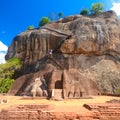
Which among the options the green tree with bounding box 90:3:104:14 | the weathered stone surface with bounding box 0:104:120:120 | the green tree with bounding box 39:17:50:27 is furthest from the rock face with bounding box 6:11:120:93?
the weathered stone surface with bounding box 0:104:120:120

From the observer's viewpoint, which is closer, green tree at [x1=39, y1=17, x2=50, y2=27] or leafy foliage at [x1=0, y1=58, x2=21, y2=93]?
leafy foliage at [x1=0, y1=58, x2=21, y2=93]

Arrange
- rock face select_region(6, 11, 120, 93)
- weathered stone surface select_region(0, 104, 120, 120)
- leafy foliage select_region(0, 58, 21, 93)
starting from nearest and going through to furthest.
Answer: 1. weathered stone surface select_region(0, 104, 120, 120)
2. rock face select_region(6, 11, 120, 93)
3. leafy foliage select_region(0, 58, 21, 93)

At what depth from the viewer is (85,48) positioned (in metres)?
39.1

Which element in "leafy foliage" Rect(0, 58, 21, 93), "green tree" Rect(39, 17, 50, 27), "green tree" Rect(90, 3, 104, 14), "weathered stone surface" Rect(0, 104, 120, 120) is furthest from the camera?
"green tree" Rect(39, 17, 50, 27)

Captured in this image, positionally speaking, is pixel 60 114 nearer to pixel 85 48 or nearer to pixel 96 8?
pixel 85 48

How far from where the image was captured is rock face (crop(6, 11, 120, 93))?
123ft

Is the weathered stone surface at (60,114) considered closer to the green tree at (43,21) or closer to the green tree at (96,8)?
the green tree at (96,8)

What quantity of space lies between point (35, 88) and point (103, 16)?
2832cm

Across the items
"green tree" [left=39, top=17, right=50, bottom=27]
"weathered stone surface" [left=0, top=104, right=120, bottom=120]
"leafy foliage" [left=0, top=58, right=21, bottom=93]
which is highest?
"green tree" [left=39, top=17, right=50, bottom=27]

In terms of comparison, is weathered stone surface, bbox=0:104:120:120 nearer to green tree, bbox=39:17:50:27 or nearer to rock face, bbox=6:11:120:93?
rock face, bbox=6:11:120:93

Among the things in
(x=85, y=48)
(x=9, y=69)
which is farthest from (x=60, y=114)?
(x=9, y=69)

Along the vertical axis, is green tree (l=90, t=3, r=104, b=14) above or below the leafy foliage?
above

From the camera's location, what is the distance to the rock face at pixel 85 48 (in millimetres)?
37406

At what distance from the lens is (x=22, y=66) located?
4200cm
